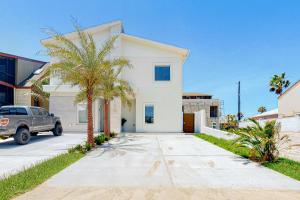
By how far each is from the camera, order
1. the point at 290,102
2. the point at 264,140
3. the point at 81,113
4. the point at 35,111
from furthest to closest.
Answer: the point at 290,102, the point at 81,113, the point at 35,111, the point at 264,140

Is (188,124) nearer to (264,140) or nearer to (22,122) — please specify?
(264,140)

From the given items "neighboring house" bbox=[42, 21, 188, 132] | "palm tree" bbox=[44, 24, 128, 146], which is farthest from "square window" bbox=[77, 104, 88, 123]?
"palm tree" bbox=[44, 24, 128, 146]

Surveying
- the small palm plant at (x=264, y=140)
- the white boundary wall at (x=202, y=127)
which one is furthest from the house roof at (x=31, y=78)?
the small palm plant at (x=264, y=140)

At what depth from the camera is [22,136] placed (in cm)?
1303

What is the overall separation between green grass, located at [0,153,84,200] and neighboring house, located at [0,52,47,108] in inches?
695

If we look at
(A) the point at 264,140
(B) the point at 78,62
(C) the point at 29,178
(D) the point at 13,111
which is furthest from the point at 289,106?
(C) the point at 29,178

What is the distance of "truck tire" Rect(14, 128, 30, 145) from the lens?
12789mm

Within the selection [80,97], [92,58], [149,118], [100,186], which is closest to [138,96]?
[149,118]

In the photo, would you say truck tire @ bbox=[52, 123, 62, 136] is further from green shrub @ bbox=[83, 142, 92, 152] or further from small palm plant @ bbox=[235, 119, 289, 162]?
small palm plant @ bbox=[235, 119, 289, 162]

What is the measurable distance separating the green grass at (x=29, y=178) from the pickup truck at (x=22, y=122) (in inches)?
208

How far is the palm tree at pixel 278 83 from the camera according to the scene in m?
44.3

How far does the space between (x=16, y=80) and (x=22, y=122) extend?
49.8ft

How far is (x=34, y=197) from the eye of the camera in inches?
203

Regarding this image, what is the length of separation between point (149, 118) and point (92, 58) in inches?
412
